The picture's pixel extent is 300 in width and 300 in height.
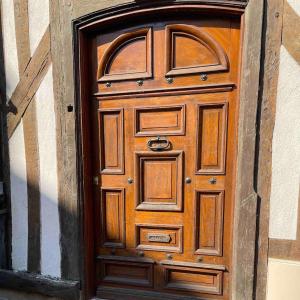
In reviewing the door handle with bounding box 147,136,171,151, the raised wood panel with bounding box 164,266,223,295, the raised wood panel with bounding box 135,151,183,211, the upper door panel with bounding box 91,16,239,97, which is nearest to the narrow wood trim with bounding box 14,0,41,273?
the upper door panel with bounding box 91,16,239,97

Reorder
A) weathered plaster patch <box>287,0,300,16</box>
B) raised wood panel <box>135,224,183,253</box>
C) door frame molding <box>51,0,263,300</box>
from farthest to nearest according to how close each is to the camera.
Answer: raised wood panel <box>135,224,183,253</box>, door frame molding <box>51,0,263,300</box>, weathered plaster patch <box>287,0,300,16</box>

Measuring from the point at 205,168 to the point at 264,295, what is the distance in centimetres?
105

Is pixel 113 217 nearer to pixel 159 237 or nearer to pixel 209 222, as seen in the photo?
pixel 159 237

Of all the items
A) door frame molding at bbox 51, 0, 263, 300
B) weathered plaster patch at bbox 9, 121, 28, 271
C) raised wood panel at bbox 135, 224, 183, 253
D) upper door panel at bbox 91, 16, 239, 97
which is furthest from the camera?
weathered plaster patch at bbox 9, 121, 28, 271

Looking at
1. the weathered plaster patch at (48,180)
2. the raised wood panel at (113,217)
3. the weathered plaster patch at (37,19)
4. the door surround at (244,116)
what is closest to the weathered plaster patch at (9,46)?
the weathered plaster patch at (37,19)

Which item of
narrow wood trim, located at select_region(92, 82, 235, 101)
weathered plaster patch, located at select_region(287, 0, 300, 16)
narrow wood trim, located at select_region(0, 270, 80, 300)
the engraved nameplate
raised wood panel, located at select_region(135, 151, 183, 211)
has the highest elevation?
weathered plaster patch, located at select_region(287, 0, 300, 16)

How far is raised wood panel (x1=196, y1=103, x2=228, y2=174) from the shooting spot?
78.3 inches

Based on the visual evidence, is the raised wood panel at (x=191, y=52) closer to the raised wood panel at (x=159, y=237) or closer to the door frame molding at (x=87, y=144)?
the door frame molding at (x=87, y=144)

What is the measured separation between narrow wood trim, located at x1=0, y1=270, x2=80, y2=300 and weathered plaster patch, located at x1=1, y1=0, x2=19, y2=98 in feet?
5.63

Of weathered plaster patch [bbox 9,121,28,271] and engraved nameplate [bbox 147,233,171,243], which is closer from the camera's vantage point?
engraved nameplate [bbox 147,233,171,243]

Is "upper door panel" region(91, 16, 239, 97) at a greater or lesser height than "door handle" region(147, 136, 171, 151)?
greater

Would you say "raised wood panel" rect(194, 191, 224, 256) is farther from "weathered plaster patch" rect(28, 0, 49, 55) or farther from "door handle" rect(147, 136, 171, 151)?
"weathered plaster patch" rect(28, 0, 49, 55)

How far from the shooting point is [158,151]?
6.95ft

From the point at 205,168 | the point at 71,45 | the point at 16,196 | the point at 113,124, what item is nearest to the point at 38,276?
the point at 16,196
